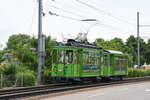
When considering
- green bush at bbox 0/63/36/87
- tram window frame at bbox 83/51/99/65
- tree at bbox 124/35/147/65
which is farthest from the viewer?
tree at bbox 124/35/147/65

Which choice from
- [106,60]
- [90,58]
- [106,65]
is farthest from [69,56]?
[106,60]

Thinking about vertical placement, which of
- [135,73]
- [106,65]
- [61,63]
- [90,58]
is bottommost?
[135,73]

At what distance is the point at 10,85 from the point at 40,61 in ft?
10.4

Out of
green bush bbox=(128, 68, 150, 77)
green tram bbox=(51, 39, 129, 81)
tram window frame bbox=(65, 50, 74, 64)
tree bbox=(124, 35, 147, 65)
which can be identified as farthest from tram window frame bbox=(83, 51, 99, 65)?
tree bbox=(124, 35, 147, 65)

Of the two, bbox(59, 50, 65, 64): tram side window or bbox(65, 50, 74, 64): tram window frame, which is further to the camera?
bbox(59, 50, 65, 64): tram side window

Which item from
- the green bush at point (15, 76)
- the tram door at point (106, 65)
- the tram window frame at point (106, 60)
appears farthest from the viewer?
the tram door at point (106, 65)

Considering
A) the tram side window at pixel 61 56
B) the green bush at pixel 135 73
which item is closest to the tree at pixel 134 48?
the green bush at pixel 135 73

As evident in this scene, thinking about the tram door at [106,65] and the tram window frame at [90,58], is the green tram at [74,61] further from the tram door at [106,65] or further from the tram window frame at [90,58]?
the tram door at [106,65]

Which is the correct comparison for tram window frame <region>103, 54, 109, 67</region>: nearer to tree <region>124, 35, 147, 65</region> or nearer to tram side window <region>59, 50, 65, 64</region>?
tram side window <region>59, 50, 65, 64</region>

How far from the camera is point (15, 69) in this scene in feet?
86.9

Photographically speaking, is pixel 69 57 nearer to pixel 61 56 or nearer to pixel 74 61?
pixel 74 61

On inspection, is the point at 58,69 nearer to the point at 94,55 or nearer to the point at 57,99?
the point at 94,55

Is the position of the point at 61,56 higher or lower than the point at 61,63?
higher

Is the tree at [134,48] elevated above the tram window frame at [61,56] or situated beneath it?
elevated above
